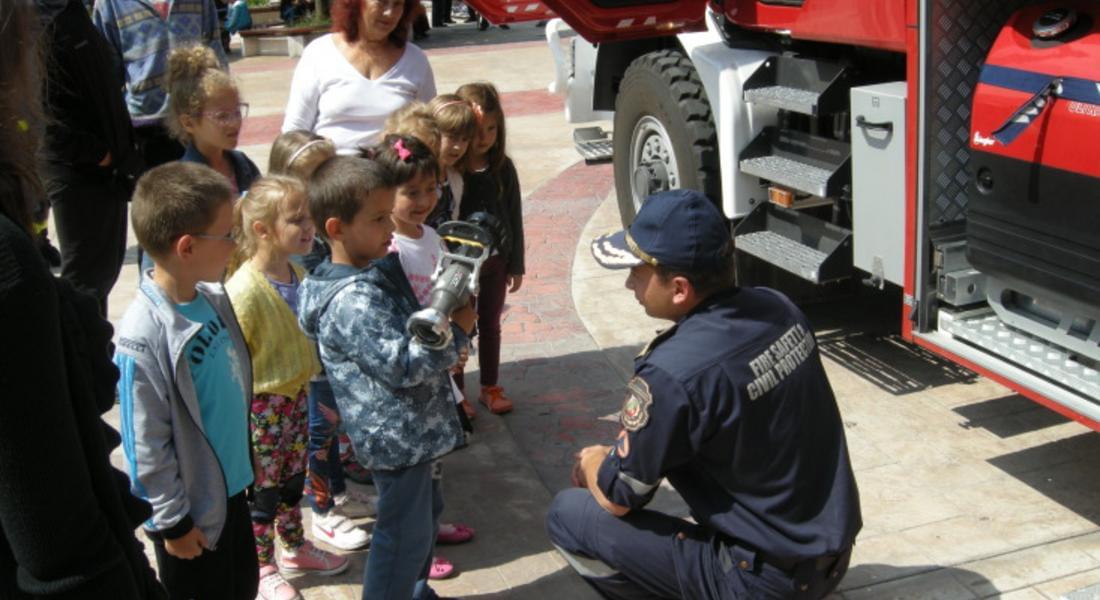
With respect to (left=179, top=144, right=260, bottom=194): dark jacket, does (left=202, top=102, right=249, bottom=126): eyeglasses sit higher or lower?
higher

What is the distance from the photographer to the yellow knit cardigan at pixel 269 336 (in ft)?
→ 11.8

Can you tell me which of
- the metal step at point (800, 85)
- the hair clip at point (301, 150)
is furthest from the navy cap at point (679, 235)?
the metal step at point (800, 85)

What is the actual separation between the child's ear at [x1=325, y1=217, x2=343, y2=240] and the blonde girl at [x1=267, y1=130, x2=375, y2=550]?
0.77m

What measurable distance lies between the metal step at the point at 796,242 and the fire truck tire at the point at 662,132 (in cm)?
33

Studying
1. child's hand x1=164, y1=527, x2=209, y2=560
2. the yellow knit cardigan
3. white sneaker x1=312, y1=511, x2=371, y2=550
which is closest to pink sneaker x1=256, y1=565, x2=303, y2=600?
white sneaker x1=312, y1=511, x2=371, y2=550

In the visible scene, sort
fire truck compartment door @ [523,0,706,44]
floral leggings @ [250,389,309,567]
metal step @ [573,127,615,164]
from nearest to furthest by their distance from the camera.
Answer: floral leggings @ [250,389,309,567] < fire truck compartment door @ [523,0,706,44] < metal step @ [573,127,615,164]

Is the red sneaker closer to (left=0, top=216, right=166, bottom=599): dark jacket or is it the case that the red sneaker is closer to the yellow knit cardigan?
the yellow knit cardigan

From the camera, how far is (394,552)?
3.30 m

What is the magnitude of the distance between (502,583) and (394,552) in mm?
719

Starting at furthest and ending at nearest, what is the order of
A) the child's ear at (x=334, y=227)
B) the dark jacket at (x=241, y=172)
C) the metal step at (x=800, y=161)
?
the metal step at (x=800, y=161), the dark jacket at (x=241, y=172), the child's ear at (x=334, y=227)

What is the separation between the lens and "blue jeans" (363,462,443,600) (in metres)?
3.28

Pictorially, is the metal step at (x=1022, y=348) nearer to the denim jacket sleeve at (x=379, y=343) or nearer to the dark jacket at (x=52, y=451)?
the denim jacket sleeve at (x=379, y=343)

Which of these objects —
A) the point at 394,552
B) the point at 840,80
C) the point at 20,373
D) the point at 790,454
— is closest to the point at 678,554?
the point at 790,454

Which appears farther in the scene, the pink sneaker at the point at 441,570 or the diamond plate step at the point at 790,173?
the diamond plate step at the point at 790,173
